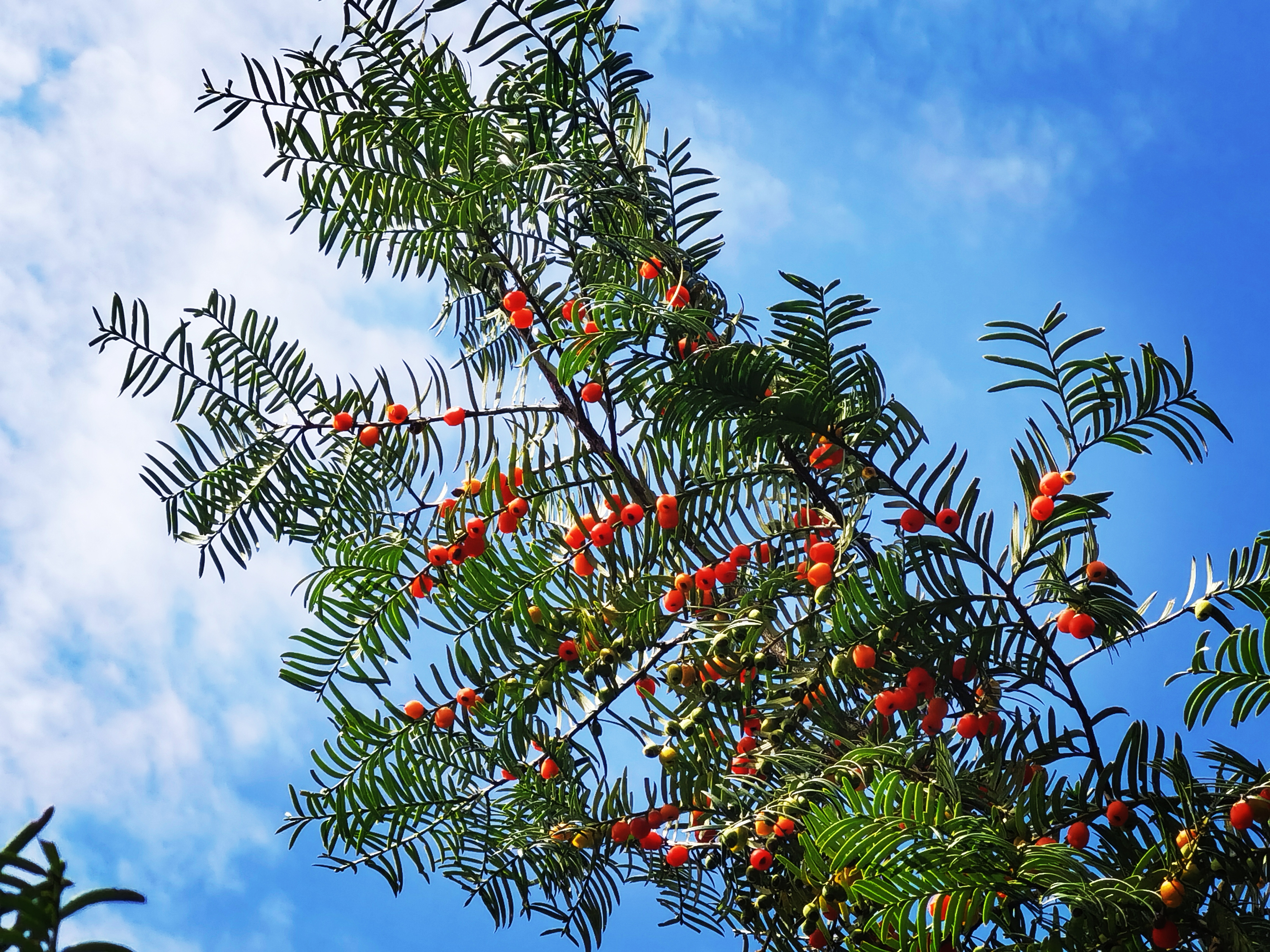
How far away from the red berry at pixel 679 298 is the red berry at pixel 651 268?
0.04 metres

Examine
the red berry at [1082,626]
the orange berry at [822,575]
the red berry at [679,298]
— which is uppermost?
the red berry at [679,298]

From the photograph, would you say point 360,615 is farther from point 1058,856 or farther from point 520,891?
point 1058,856

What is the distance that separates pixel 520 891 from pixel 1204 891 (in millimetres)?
537

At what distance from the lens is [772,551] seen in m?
0.91

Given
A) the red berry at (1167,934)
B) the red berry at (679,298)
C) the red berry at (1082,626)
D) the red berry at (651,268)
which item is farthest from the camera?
the red berry at (651,268)

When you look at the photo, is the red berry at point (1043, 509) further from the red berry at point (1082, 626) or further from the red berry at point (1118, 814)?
the red berry at point (1118, 814)

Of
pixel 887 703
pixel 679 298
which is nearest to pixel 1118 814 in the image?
pixel 887 703

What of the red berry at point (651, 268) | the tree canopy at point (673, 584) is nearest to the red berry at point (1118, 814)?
the tree canopy at point (673, 584)

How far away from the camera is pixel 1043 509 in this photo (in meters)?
0.77

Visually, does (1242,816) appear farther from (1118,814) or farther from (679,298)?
(679,298)

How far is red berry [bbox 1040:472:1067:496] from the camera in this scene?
2.54ft

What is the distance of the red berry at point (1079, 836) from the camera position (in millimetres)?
750

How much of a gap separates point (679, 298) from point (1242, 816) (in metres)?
0.55

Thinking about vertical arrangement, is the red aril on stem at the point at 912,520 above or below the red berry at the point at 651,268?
below
